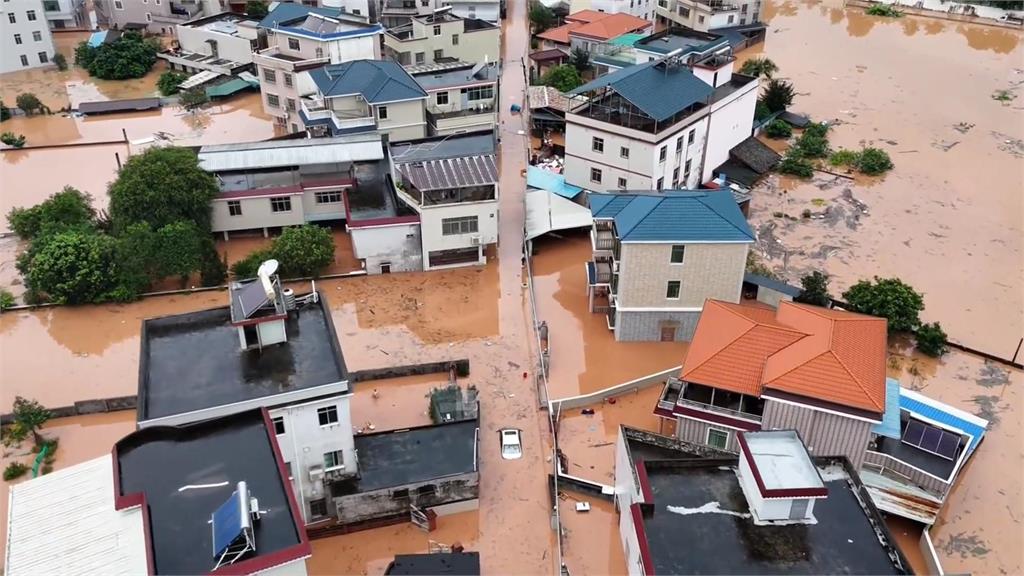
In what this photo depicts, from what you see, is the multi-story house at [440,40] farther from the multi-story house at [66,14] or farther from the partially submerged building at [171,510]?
the partially submerged building at [171,510]

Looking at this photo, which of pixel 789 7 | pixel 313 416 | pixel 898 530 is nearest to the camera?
pixel 313 416

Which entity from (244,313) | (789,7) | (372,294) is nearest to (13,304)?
(372,294)

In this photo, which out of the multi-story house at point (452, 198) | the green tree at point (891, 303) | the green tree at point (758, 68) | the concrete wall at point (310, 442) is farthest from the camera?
the green tree at point (758, 68)

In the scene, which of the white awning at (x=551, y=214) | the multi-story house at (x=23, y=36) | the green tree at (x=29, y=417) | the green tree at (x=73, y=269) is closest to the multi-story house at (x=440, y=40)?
the white awning at (x=551, y=214)

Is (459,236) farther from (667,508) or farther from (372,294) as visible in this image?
(667,508)

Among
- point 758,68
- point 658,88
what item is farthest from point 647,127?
point 758,68

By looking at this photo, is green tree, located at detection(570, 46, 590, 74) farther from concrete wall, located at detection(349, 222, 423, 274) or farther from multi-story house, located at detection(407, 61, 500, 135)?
concrete wall, located at detection(349, 222, 423, 274)

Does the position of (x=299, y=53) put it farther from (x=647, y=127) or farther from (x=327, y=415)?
(x=327, y=415)
